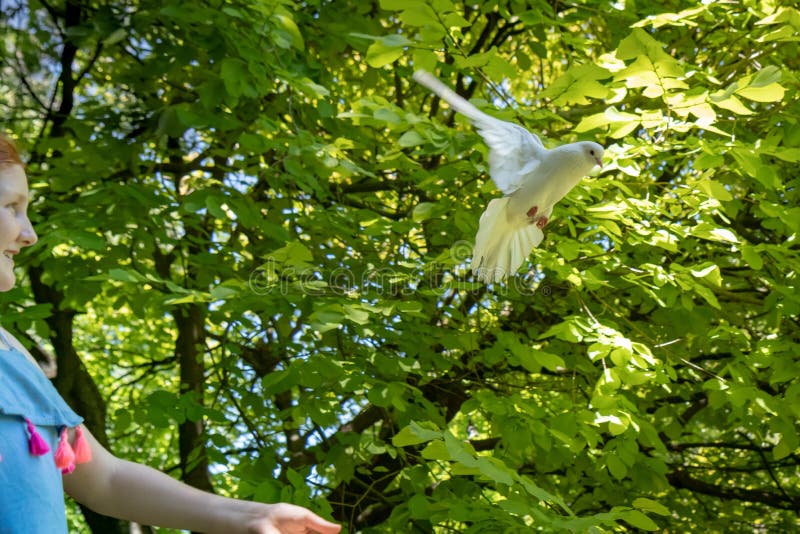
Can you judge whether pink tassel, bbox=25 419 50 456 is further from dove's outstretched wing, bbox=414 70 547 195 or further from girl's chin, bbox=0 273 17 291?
dove's outstretched wing, bbox=414 70 547 195

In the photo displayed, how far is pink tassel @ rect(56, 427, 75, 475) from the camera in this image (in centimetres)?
131

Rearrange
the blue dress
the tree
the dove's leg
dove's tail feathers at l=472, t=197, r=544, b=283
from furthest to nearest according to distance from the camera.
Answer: the tree
dove's tail feathers at l=472, t=197, r=544, b=283
the dove's leg
the blue dress

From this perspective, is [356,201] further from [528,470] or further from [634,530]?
[634,530]

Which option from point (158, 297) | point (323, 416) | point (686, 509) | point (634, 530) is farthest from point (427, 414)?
point (686, 509)

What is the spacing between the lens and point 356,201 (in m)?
4.42

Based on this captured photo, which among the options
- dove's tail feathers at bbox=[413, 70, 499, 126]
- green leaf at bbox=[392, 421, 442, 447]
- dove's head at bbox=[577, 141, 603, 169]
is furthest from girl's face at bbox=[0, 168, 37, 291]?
dove's head at bbox=[577, 141, 603, 169]

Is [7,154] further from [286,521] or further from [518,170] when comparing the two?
[518,170]

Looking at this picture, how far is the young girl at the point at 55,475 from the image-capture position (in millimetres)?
1222

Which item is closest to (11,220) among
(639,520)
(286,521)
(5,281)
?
(5,281)

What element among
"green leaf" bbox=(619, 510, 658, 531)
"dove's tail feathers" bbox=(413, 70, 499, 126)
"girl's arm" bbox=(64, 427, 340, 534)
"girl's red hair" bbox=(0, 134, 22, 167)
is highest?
"dove's tail feathers" bbox=(413, 70, 499, 126)

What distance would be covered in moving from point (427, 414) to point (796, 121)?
165 centimetres

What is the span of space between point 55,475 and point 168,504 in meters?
0.16

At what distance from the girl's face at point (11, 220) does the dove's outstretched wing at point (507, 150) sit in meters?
1.41

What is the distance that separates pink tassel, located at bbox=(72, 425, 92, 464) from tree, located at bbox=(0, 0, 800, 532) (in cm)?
78
